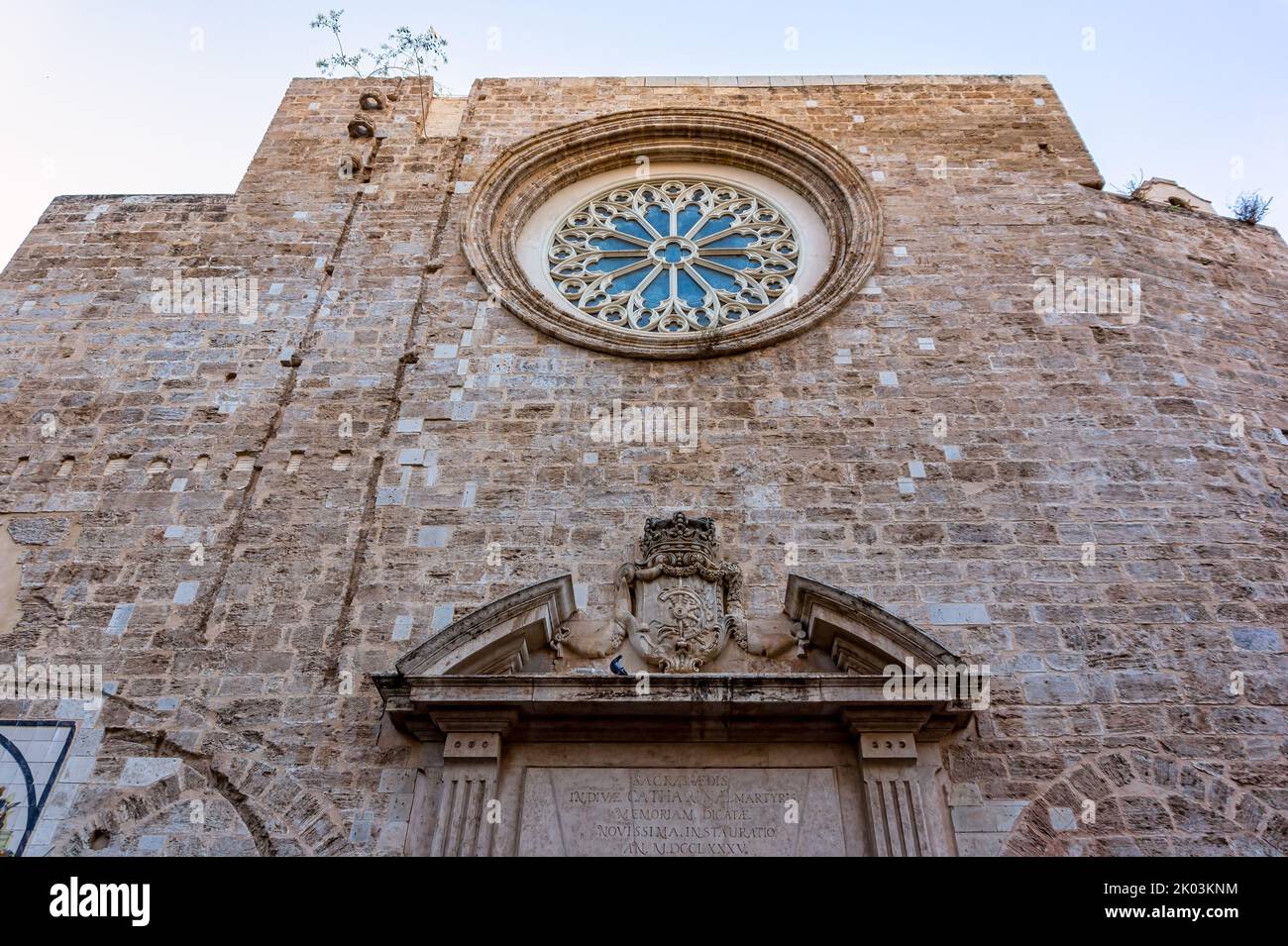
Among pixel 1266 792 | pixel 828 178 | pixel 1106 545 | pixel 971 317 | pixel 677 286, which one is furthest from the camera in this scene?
pixel 828 178

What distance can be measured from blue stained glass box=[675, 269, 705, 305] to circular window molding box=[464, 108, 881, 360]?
0.35 metres

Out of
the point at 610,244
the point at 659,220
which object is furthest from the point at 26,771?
the point at 659,220

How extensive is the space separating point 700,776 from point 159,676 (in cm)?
278

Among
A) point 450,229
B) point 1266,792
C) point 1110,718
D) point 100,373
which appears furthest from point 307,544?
point 1266,792

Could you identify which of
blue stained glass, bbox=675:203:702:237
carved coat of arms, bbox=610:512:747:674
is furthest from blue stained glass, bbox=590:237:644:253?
carved coat of arms, bbox=610:512:747:674

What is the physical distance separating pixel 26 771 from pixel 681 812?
3.12 m

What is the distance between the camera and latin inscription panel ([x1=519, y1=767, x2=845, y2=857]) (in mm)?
4855

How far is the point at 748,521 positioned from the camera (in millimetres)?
6145
